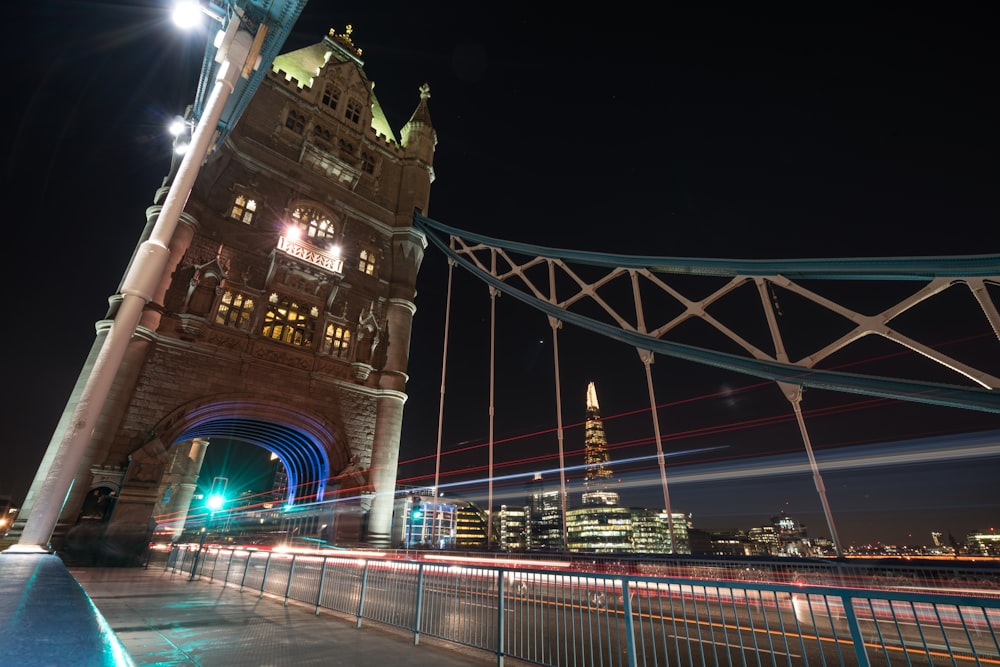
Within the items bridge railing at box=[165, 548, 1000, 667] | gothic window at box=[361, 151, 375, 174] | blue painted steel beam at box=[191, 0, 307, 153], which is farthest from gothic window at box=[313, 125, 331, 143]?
bridge railing at box=[165, 548, 1000, 667]

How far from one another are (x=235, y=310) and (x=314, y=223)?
680 centimetres

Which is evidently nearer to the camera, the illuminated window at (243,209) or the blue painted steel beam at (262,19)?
the blue painted steel beam at (262,19)

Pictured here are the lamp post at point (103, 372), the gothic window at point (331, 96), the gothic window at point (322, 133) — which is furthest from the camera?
→ the gothic window at point (331, 96)

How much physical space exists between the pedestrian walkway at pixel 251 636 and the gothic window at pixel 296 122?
78.8ft

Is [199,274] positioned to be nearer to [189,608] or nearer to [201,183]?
[201,183]

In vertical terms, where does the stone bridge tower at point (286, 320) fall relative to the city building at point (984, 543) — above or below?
above

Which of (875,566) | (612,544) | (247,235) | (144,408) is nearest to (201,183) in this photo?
(247,235)

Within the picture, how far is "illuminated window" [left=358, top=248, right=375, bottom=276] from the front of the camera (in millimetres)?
25297

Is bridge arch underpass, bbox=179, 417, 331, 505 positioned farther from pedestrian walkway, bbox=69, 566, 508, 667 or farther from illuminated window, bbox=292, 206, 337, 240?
pedestrian walkway, bbox=69, 566, 508, 667

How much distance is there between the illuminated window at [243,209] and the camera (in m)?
21.4

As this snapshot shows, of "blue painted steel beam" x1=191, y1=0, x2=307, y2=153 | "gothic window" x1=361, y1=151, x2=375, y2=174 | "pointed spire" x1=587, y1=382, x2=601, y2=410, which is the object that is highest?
"pointed spire" x1=587, y1=382, x2=601, y2=410

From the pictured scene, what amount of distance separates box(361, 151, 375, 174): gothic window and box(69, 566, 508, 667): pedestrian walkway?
974 inches

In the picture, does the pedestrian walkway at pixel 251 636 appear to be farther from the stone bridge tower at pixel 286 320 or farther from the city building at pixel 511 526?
the city building at pixel 511 526

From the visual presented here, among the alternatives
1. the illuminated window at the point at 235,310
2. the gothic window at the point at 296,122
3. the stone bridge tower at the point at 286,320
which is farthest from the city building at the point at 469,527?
the gothic window at the point at 296,122
